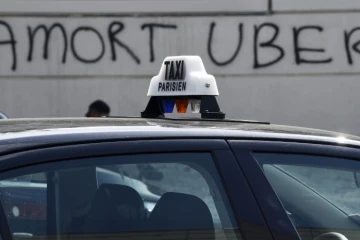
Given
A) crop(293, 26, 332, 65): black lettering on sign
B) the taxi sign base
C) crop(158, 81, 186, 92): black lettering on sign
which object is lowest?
crop(293, 26, 332, 65): black lettering on sign

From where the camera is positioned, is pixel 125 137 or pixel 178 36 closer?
pixel 125 137

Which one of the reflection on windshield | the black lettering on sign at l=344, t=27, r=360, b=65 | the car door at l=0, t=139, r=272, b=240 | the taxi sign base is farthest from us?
the black lettering on sign at l=344, t=27, r=360, b=65

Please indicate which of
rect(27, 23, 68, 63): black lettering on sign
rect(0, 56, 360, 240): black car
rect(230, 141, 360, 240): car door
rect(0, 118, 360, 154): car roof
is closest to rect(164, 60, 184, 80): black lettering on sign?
rect(0, 118, 360, 154): car roof

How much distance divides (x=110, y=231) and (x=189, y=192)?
9.8 inches

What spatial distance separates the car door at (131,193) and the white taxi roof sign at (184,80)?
0.58 m

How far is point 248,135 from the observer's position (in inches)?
93.0

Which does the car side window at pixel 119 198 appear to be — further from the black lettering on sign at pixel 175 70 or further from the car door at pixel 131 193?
the black lettering on sign at pixel 175 70

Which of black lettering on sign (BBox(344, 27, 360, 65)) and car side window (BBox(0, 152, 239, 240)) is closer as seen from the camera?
car side window (BBox(0, 152, 239, 240))

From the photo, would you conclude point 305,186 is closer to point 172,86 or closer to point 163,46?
point 172,86

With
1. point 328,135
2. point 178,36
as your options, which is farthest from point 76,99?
point 328,135

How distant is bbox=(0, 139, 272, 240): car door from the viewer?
2131mm

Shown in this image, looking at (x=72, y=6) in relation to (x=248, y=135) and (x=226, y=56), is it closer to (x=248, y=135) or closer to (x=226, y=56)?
(x=226, y=56)

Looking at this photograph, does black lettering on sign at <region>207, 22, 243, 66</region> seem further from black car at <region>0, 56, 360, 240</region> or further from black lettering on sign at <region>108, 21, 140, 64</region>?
black car at <region>0, 56, 360, 240</region>

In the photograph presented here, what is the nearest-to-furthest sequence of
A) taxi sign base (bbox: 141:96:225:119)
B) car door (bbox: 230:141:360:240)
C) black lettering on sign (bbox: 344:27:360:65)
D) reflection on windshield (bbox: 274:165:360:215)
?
1. car door (bbox: 230:141:360:240)
2. reflection on windshield (bbox: 274:165:360:215)
3. taxi sign base (bbox: 141:96:225:119)
4. black lettering on sign (bbox: 344:27:360:65)
